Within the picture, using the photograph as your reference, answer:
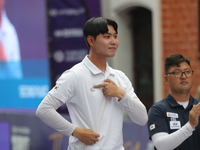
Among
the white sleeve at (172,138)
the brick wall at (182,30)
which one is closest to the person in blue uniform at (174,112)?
the white sleeve at (172,138)

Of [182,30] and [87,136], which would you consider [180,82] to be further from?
[182,30]

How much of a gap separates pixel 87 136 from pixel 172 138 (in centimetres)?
65

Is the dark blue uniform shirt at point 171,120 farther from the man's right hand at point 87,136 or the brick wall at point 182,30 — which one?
the brick wall at point 182,30

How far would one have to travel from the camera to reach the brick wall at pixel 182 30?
10.2 m

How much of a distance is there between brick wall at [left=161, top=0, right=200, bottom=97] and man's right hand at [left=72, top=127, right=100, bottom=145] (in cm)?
647

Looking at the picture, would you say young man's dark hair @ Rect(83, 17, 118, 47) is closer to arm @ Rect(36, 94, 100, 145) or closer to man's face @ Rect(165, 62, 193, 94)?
arm @ Rect(36, 94, 100, 145)

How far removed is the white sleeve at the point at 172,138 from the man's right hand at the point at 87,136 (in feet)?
1.81

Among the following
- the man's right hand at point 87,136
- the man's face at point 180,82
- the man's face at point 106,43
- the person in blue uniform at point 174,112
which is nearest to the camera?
the man's right hand at point 87,136

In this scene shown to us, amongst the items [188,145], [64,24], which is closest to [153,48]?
[64,24]

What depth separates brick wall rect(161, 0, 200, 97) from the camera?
403 inches

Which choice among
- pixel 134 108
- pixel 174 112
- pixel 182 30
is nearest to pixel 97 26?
pixel 134 108

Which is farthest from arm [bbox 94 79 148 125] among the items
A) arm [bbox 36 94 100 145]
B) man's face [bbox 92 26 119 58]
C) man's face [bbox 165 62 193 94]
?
man's face [bbox 165 62 193 94]

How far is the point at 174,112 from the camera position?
4285 millimetres

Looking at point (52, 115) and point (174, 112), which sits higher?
point (52, 115)
